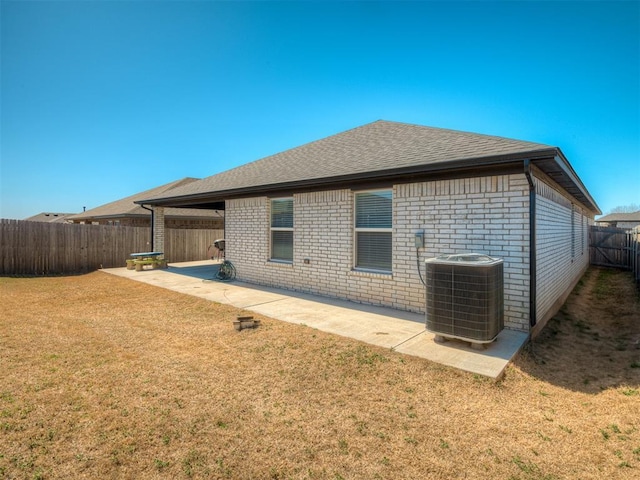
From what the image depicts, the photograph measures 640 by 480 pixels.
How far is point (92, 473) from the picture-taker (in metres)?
2.06

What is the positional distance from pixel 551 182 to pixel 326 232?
4764 mm

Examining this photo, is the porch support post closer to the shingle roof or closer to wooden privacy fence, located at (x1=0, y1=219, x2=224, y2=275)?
wooden privacy fence, located at (x1=0, y1=219, x2=224, y2=275)

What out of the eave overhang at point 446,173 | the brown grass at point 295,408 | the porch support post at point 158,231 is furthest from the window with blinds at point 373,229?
→ the porch support post at point 158,231

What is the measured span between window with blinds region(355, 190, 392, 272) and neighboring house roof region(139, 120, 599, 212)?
1.76 ft

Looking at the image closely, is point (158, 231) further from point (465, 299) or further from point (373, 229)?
point (465, 299)

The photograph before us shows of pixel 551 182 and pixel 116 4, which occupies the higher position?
pixel 116 4

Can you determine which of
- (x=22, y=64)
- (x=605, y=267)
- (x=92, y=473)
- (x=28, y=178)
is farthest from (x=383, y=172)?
(x=28, y=178)

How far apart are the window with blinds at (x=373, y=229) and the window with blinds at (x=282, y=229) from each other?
2206 millimetres

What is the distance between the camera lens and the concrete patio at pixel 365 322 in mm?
3943

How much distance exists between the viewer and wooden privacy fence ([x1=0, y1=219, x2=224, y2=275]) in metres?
11.7

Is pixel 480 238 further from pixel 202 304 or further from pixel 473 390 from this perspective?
pixel 202 304

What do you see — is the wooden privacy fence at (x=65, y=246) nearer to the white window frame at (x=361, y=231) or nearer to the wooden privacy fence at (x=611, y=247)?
the white window frame at (x=361, y=231)

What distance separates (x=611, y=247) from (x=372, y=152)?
15.5 metres

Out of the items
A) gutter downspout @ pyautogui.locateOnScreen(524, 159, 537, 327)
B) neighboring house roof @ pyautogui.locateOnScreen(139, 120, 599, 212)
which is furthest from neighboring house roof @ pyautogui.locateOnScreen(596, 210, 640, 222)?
gutter downspout @ pyautogui.locateOnScreen(524, 159, 537, 327)
